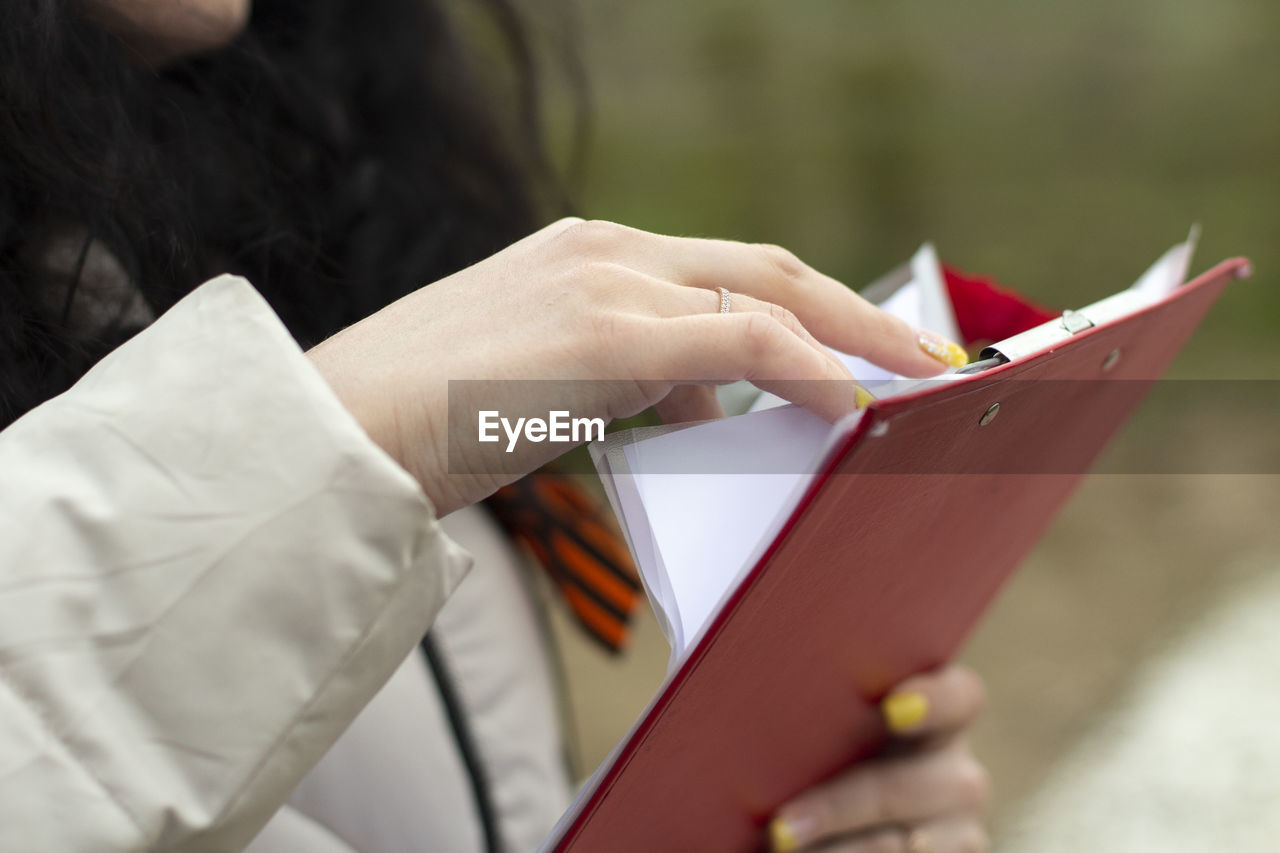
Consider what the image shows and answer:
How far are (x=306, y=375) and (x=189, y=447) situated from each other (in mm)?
58

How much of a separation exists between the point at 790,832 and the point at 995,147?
3.07 meters

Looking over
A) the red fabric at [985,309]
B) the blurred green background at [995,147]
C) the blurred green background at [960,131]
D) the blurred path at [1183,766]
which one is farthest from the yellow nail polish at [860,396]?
the blurred green background at [960,131]

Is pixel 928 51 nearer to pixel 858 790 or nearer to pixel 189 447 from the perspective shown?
pixel 858 790

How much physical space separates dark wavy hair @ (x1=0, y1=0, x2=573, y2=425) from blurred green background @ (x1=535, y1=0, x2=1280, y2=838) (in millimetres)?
1437

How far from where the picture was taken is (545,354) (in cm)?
46

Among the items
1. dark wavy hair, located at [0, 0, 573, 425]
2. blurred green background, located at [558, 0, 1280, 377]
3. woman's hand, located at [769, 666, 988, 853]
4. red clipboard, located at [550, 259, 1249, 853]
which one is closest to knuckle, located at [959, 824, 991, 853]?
woman's hand, located at [769, 666, 988, 853]

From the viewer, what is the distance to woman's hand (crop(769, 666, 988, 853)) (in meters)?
0.72

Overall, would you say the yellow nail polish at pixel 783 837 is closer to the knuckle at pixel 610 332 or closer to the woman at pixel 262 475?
the woman at pixel 262 475

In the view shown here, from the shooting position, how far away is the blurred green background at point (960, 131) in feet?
9.74

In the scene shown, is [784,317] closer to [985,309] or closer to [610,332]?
[610,332]

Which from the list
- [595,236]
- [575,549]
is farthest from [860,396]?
[575,549]

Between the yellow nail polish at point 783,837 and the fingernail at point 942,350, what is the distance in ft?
1.17

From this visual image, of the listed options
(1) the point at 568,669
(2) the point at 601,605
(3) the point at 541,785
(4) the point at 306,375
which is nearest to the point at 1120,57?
(1) the point at 568,669

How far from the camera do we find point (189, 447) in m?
0.41
